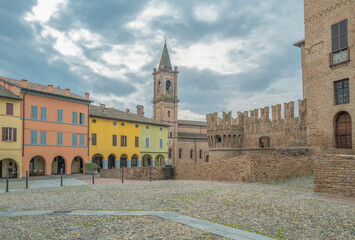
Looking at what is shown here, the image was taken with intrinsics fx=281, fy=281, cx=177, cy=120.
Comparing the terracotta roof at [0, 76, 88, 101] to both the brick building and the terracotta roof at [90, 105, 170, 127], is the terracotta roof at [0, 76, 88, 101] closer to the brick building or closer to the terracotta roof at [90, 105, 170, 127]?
the terracotta roof at [90, 105, 170, 127]

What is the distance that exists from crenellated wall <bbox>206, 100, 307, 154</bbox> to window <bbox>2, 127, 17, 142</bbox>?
68.9ft

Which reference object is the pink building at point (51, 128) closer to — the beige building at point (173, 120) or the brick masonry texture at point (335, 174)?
the brick masonry texture at point (335, 174)

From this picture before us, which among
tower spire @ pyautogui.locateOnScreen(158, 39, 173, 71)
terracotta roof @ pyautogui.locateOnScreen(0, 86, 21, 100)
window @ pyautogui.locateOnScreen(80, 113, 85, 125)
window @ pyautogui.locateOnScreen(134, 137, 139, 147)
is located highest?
tower spire @ pyautogui.locateOnScreen(158, 39, 173, 71)

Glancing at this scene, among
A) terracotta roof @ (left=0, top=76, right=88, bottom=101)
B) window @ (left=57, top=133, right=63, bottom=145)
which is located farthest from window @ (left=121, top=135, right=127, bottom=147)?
window @ (left=57, top=133, right=63, bottom=145)

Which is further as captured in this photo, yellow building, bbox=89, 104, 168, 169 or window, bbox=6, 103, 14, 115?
yellow building, bbox=89, 104, 168, 169

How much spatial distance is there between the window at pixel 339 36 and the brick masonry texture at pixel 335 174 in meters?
9.39

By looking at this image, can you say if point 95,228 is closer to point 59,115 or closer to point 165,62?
point 59,115

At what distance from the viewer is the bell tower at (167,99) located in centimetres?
5934

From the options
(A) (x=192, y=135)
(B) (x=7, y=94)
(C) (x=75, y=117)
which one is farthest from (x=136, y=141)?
(A) (x=192, y=135)

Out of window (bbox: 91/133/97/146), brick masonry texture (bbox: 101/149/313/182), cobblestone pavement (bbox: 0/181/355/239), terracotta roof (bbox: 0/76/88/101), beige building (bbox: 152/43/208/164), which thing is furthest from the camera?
beige building (bbox: 152/43/208/164)

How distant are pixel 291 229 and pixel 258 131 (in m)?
24.3

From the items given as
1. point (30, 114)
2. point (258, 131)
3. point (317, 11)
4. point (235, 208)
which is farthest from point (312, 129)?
point (30, 114)

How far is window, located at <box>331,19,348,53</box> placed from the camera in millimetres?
16391

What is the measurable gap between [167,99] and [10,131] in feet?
122
